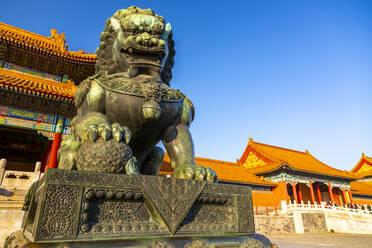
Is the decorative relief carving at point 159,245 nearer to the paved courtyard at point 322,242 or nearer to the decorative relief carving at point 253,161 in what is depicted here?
the paved courtyard at point 322,242

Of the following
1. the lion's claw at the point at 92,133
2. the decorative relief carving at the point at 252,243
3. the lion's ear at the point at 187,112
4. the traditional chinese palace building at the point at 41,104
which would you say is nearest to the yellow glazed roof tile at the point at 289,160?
the traditional chinese palace building at the point at 41,104

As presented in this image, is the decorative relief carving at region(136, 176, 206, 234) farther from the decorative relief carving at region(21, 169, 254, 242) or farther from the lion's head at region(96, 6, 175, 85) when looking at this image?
the lion's head at region(96, 6, 175, 85)

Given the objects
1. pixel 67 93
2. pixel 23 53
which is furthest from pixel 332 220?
pixel 23 53

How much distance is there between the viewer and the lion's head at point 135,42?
1.79 meters

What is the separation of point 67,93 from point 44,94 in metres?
0.68

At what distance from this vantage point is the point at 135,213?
129 cm

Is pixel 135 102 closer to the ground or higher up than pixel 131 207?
higher up

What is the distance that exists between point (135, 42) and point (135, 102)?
0.45 meters

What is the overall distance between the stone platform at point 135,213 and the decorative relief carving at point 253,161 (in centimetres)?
1999

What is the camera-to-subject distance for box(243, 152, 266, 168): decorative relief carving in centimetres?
2084

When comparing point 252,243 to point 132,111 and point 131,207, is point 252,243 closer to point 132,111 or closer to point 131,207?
point 131,207

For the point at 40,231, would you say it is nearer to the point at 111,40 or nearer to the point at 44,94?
the point at 111,40

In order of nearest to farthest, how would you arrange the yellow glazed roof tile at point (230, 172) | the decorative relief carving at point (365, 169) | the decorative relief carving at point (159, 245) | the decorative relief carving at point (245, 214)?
the decorative relief carving at point (159, 245), the decorative relief carving at point (245, 214), the yellow glazed roof tile at point (230, 172), the decorative relief carving at point (365, 169)

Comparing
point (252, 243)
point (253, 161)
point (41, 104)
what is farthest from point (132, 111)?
point (253, 161)
